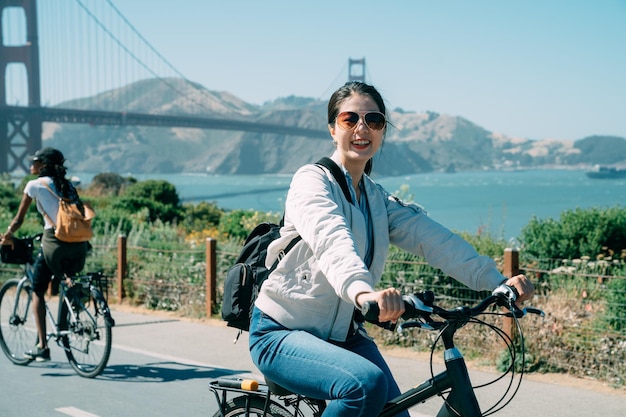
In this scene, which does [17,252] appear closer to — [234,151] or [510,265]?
[510,265]

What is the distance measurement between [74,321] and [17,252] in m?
0.79

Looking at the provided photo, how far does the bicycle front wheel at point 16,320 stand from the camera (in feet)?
24.0

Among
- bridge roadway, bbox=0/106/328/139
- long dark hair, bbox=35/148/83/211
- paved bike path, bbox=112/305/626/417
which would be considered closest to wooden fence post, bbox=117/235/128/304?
paved bike path, bbox=112/305/626/417

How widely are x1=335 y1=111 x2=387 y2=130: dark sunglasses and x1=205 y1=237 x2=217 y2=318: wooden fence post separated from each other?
22.8 ft

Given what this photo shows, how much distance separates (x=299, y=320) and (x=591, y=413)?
3.55 metres

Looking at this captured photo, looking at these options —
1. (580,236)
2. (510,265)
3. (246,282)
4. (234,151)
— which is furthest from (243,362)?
(234,151)

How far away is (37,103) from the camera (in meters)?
63.1

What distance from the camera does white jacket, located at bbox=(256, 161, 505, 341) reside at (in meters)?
2.82

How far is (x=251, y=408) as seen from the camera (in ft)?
10.9

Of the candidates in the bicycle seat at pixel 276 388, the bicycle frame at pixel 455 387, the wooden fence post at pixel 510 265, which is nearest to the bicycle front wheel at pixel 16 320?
the wooden fence post at pixel 510 265

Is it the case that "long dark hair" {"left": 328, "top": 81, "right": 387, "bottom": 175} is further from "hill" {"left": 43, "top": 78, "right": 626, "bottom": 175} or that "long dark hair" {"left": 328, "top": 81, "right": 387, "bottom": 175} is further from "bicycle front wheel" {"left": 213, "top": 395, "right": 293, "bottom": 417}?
"hill" {"left": 43, "top": 78, "right": 626, "bottom": 175}

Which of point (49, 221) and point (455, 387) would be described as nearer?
point (455, 387)

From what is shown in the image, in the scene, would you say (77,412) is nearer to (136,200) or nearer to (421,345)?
(421,345)

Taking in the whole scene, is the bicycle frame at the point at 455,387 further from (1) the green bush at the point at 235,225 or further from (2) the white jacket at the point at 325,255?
(1) the green bush at the point at 235,225
